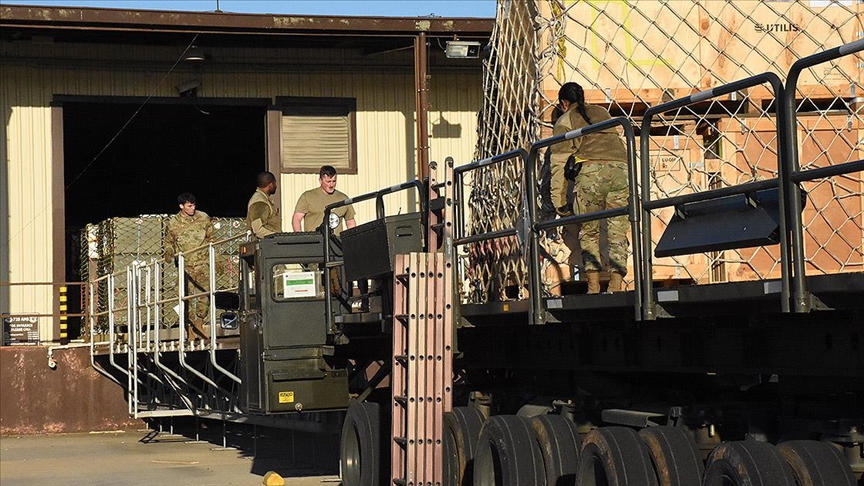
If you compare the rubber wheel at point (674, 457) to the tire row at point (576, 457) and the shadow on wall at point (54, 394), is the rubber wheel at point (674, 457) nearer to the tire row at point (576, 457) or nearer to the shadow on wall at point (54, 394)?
the tire row at point (576, 457)

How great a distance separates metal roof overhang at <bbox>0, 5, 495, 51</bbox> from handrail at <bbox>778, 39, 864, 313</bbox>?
1693 centimetres

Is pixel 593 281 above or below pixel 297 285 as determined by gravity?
below

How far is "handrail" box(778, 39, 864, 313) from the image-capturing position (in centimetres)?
584

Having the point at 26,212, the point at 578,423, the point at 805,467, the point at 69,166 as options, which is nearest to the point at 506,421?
the point at 578,423

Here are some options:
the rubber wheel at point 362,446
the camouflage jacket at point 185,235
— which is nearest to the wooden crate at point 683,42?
the rubber wheel at point 362,446

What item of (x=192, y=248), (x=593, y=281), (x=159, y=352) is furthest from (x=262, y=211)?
(x=593, y=281)

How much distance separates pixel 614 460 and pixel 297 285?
5.67 metres

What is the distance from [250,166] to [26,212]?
11.5m

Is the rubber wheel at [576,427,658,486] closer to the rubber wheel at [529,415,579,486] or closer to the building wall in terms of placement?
the rubber wheel at [529,415,579,486]

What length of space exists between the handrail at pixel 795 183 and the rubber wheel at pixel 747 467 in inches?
28.9

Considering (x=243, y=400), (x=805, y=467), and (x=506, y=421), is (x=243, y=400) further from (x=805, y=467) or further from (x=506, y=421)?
(x=805, y=467)

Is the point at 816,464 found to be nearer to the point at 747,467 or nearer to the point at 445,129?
the point at 747,467

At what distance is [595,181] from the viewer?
30.8 ft

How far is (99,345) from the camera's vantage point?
2178 centimetres
